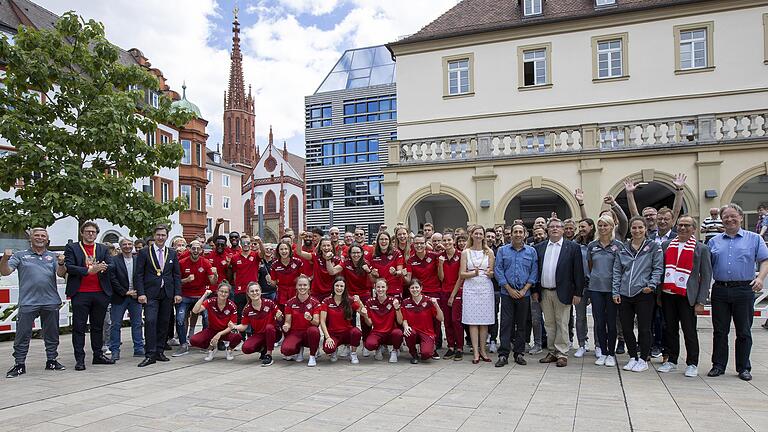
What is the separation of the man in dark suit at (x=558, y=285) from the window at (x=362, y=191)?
110 feet

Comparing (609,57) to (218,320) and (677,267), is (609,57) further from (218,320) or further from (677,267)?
(218,320)

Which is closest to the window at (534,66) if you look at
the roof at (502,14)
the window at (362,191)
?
the roof at (502,14)

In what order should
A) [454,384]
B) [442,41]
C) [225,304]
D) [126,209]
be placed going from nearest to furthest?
[454,384], [225,304], [126,209], [442,41]

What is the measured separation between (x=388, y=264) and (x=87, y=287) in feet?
14.2

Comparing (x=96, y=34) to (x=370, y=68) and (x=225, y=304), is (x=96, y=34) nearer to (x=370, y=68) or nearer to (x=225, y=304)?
(x=225, y=304)

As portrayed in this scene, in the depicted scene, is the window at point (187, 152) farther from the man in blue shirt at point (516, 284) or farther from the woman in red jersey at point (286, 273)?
the man in blue shirt at point (516, 284)

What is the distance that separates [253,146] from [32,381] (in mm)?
81717

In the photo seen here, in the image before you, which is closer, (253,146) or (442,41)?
(442,41)

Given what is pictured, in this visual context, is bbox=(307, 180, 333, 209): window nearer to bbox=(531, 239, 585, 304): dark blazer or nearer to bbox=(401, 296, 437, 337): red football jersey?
bbox=(401, 296, 437, 337): red football jersey

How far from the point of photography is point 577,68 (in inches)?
809

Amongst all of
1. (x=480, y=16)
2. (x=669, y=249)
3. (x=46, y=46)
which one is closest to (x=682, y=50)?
(x=480, y=16)

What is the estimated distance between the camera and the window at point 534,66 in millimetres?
20781

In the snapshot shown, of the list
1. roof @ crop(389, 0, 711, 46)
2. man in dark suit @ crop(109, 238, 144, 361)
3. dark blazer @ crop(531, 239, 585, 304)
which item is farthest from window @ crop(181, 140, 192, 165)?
dark blazer @ crop(531, 239, 585, 304)

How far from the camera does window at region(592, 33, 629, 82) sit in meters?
20.0
